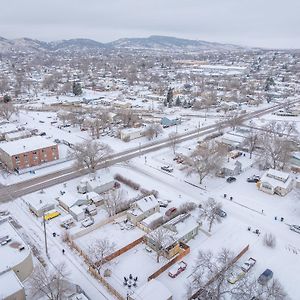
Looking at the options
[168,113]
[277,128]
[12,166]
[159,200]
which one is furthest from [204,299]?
[168,113]

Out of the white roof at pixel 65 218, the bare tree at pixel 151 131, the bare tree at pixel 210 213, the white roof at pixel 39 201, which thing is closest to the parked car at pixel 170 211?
the bare tree at pixel 210 213

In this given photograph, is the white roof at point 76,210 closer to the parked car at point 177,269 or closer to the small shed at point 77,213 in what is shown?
the small shed at point 77,213

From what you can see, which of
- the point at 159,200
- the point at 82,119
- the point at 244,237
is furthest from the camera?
the point at 82,119

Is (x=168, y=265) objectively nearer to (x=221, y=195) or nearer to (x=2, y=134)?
(x=221, y=195)

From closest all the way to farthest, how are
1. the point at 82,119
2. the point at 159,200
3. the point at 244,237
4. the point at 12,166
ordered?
the point at 244,237
the point at 159,200
the point at 12,166
the point at 82,119

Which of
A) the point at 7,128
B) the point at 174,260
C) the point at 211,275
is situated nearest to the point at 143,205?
the point at 174,260

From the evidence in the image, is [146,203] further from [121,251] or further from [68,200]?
[68,200]
